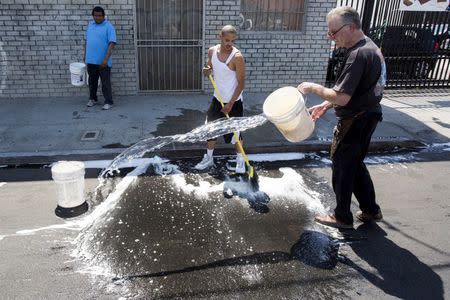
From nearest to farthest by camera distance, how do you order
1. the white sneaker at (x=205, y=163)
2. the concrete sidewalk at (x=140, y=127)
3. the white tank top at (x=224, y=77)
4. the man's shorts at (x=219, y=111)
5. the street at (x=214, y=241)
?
the street at (x=214, y=241) → the white tank top at (x=224, y=77) → the man's shorts at (x=219, y=111) → the white sneaker at (x=205, y=163) → the concrete sidewalk at (x=140, y=127)

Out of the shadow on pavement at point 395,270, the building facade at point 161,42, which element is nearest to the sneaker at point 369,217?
the shadow on pavement at point 395,270

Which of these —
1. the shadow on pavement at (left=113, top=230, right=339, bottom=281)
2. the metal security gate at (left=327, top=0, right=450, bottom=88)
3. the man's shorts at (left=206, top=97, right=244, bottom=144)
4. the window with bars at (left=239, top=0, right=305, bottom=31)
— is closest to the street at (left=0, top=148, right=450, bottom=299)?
the shadow on pavement at (left=113, top=230, right=339, bottom=281)

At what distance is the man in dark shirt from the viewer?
11.1 ft

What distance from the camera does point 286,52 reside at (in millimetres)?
8258

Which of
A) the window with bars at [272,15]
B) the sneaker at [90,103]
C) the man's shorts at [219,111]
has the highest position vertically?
the window with bars at [272,15]

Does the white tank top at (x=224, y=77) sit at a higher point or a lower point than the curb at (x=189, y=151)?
higher

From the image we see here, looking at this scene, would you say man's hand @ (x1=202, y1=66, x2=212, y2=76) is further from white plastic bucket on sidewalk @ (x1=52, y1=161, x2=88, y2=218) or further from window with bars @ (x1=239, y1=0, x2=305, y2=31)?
window with bars @ (x1=239, y1=0, x2=305, y2=31)

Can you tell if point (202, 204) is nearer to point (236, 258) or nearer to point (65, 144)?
point (236, 258)

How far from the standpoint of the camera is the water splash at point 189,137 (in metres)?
5.07

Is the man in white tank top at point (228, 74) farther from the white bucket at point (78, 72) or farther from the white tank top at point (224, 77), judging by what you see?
the white bucket at point (78, 72)

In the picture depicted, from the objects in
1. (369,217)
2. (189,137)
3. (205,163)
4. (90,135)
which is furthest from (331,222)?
(90,135)

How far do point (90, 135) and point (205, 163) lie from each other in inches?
77.8

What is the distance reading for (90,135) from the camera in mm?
6066

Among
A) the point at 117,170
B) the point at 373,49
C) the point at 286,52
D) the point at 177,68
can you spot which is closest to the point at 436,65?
the point at 286,52
